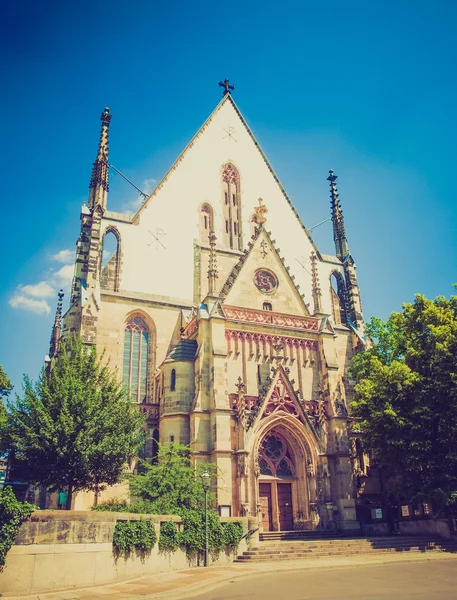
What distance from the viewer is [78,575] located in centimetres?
1448

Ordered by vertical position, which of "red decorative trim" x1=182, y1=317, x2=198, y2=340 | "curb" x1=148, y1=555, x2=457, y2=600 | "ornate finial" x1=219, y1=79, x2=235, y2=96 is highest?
"ornate finial" x1=219, y1=79, x2=235, y2=96

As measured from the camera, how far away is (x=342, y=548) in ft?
74.7

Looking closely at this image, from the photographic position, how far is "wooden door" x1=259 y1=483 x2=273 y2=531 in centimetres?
2798

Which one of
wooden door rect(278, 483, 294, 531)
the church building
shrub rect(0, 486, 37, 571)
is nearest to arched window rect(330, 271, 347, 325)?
the church building

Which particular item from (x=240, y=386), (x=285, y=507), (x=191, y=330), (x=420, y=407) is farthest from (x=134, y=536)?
(x=191, y=330)

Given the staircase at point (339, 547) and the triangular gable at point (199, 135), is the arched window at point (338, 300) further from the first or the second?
the staircase at point (339, 547)

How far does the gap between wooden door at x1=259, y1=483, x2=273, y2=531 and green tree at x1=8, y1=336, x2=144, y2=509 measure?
28.1 feet

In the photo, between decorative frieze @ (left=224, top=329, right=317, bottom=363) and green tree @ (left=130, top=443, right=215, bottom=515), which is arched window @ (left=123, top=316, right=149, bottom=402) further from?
green tree @ (left=130, top=443, right=215, bottom=515)

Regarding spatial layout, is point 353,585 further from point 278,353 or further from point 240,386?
point 278,353

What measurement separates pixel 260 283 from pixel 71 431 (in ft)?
55.5

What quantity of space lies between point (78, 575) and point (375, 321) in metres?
22.1

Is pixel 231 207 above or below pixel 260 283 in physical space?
above

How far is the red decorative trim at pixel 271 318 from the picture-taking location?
31.2 metres

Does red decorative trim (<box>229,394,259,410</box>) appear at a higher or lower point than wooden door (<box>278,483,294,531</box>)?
higher
